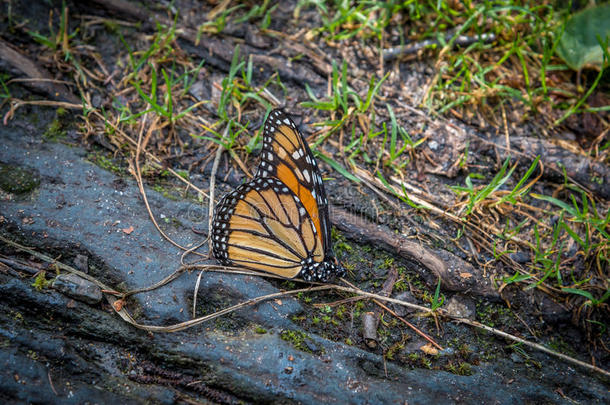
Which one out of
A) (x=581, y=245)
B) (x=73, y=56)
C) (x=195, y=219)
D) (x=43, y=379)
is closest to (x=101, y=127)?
(x=73, y=56)

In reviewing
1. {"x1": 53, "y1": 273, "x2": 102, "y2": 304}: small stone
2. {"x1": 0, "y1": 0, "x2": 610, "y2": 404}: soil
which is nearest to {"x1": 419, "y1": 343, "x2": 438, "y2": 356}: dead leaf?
{"x1": 0, "y1": 0, "x2": 610, "y2": 404}: soil

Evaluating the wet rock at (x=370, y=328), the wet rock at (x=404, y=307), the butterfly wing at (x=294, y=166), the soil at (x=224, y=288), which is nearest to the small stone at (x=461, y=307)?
the soil at (x=224, y=288)

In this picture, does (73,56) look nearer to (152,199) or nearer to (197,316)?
(152,199)

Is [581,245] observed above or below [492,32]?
below

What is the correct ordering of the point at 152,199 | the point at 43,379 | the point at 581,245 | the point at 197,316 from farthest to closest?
the point at 581,245 → the point at 152,199 → the point at 197,316 → the point at 43,379

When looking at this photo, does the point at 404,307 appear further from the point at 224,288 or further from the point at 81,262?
the point at 81,262

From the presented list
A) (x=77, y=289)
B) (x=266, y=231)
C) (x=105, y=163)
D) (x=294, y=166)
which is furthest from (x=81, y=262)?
Result: (x=294, y=166)
